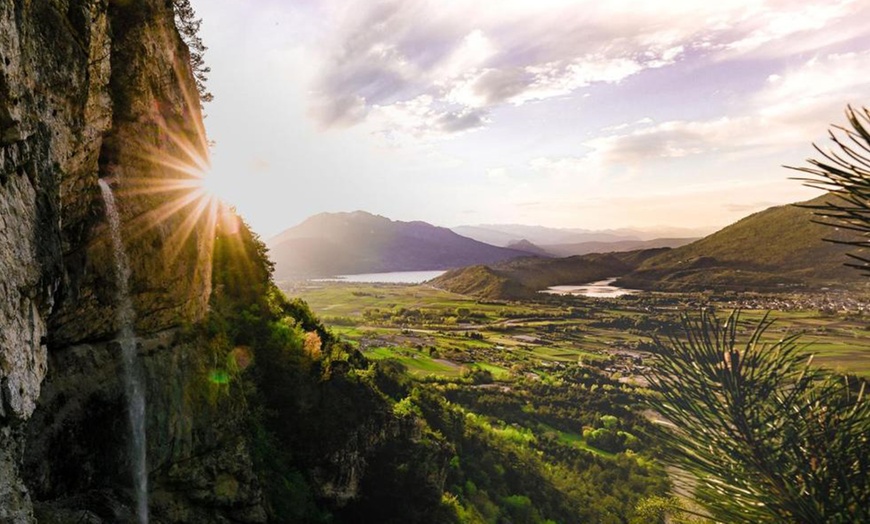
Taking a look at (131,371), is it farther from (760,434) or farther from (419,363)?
(419,363)

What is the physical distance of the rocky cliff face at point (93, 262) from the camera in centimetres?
805

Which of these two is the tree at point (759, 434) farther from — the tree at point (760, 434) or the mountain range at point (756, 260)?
the mountain range at point (756, 260)

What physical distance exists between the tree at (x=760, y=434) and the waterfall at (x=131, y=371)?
16.4m

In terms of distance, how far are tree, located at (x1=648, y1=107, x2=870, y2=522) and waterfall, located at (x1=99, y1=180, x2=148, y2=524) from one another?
16.4m

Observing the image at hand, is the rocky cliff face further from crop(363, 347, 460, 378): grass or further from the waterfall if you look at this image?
crop(363, 347, 460, 378): grass

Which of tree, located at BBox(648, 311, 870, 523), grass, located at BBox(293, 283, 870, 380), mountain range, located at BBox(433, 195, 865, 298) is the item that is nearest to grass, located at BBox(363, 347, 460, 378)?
grass, located at BBox(293, 283, 870, 380)

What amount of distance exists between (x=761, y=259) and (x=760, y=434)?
17972 centimetres

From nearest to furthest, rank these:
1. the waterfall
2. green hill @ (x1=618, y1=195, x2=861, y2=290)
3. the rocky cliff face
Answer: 1. the rocky cliff face
2. the waterfall
3. green hill @ (x1=618, y1=195, x2=861, y2=290)

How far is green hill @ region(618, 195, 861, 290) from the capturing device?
133500 mm

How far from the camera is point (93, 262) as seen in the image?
43.2 ft

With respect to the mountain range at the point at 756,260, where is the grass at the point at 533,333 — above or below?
below

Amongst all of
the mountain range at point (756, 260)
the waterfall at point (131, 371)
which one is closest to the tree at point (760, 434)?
the waterfall at point (131, 371)

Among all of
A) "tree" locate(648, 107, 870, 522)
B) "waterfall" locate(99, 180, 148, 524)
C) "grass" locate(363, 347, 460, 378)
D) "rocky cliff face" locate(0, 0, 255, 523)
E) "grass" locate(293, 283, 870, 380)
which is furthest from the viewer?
"grass" locate(293, 283, 870, 380)

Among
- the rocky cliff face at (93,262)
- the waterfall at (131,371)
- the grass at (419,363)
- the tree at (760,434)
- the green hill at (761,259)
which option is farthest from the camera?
the green hill at (761,259)
